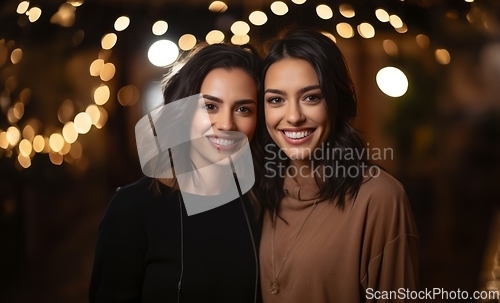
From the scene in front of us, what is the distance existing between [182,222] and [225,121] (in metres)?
0.19

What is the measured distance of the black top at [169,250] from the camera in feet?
2.85

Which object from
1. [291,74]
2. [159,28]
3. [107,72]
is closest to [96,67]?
[107,72]

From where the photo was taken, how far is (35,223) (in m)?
0.91

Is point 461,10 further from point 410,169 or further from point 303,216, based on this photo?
point 303,216

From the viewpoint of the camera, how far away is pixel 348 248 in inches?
33.1

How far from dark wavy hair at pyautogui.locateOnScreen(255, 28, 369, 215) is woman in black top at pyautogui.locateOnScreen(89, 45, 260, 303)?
3cm

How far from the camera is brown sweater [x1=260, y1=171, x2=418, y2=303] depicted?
0.84m

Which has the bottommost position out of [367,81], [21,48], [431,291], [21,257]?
[431,291]

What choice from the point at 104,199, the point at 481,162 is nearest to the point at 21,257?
the point at 104,199

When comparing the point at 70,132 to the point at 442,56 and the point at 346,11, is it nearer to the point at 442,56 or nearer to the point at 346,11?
the point at 346,11

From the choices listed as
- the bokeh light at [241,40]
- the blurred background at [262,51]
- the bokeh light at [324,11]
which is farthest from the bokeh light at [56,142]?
the bokeh light at [324,11]

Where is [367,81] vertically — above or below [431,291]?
above

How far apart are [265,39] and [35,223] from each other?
51 centimetres

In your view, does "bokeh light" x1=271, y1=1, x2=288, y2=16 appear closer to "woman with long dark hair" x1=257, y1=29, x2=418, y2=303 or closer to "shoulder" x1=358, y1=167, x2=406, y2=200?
"woman with long dark hair" x1=257, y1=29, x2=418, y2=303
